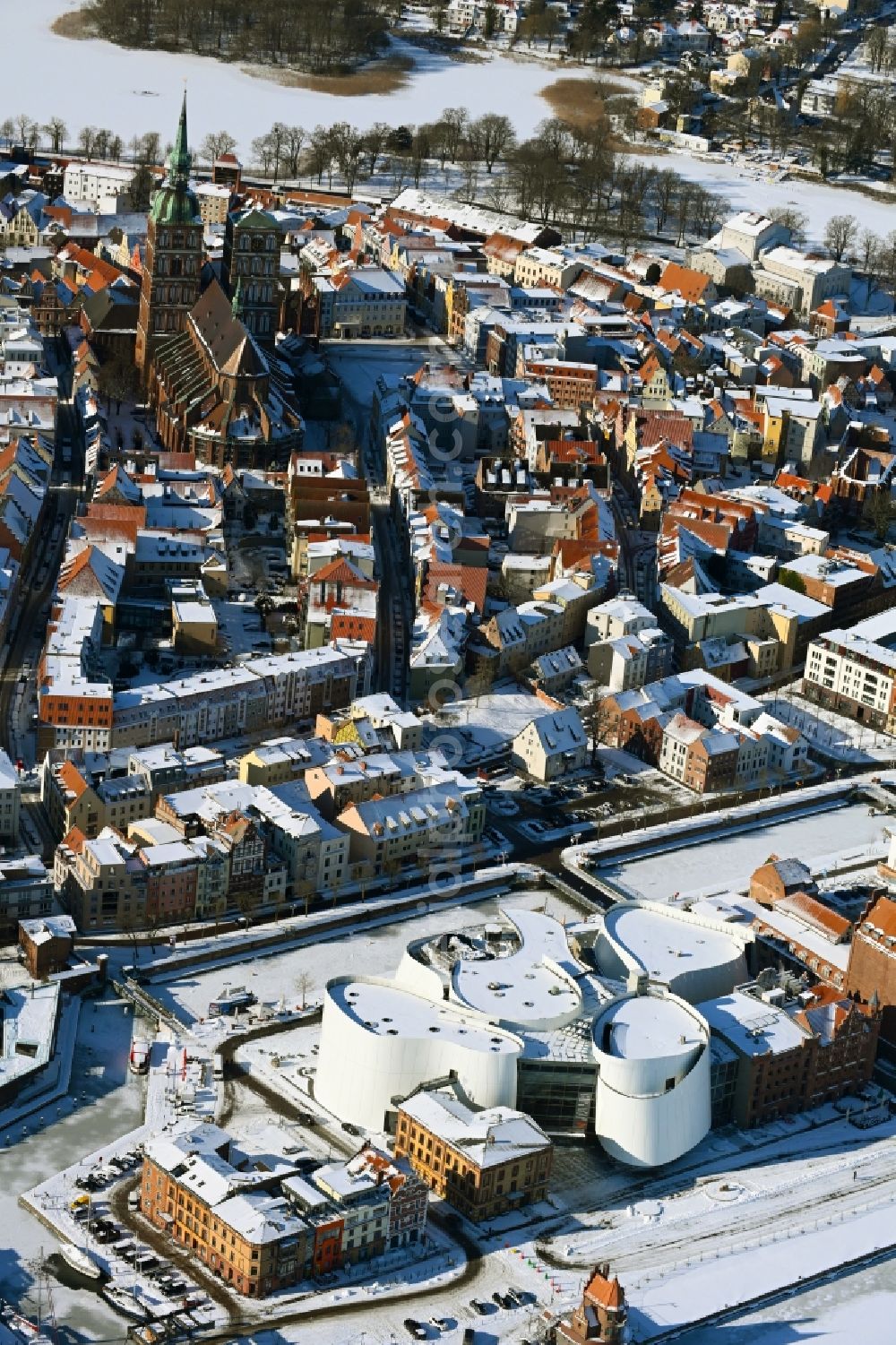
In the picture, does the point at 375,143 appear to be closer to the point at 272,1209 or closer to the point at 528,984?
the point at 528,984

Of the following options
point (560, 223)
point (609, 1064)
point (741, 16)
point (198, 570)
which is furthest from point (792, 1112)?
point (741, 16)

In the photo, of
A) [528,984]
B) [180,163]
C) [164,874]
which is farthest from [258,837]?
[180,163]

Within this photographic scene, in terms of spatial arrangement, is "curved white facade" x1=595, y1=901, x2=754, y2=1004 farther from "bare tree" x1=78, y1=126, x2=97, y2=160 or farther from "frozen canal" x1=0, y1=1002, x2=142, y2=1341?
"bare tree" x1=78, y1=126, x2=97, y2=160

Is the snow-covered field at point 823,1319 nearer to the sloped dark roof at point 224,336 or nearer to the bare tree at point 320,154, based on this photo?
the sloped dark roof at point 224,336

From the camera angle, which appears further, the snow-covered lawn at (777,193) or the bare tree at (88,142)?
the snow-covered lawn at (777,193)

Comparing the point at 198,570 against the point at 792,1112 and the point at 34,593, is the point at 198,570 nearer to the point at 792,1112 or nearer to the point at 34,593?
the point at 34,593

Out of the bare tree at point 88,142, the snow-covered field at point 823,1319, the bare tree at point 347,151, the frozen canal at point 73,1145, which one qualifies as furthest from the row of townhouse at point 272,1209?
the bare tree at point 88,142
